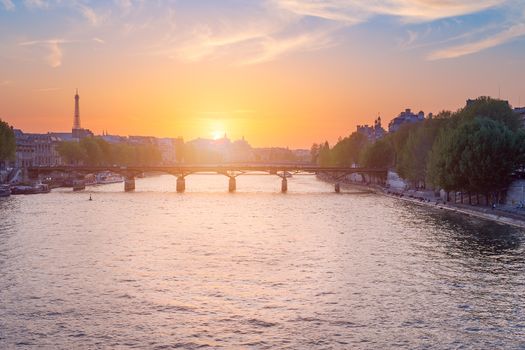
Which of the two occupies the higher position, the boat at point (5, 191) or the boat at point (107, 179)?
the boat at point (107, 179)

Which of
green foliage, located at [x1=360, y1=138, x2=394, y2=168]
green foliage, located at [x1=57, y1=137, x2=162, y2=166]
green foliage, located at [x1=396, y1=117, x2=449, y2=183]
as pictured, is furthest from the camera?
green foliage, located at [x1=57, y1=137, x2=162, y2=166]

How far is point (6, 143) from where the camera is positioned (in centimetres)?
10975

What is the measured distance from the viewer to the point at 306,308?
30484 millimetres

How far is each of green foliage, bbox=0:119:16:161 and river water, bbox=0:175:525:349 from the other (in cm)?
4716

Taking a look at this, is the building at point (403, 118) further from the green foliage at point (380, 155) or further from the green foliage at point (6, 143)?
the green foliage at point (6, 143)

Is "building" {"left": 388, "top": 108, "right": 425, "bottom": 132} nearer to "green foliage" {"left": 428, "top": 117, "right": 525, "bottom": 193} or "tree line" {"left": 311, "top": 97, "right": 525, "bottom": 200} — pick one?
"tree line" {"left": 311, "top": 97, "right": 525, "bottom": 200}

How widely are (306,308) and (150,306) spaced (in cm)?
696

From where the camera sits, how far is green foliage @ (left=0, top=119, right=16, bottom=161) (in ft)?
354

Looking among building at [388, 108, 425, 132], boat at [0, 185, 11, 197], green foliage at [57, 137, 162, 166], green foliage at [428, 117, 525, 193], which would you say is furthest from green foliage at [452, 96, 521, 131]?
green foliage at [57, 137, 162, 166]

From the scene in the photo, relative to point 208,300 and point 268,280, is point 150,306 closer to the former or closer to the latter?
point 208,300

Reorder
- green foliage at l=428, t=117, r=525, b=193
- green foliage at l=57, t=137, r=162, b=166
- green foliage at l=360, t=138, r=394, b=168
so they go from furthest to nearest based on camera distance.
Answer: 1. green foliage at l=57, t=137, r=162, b=166
2. green foliage at l=360, t=138, r=394, b=168
3. green foliage at l=428, t=117, r=525, b=193

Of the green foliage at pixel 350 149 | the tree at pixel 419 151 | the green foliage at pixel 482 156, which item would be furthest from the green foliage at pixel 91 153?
the green foliage at pixel 482 156

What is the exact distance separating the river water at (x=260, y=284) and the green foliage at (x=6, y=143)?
155 ft

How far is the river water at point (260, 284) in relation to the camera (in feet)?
87.6
